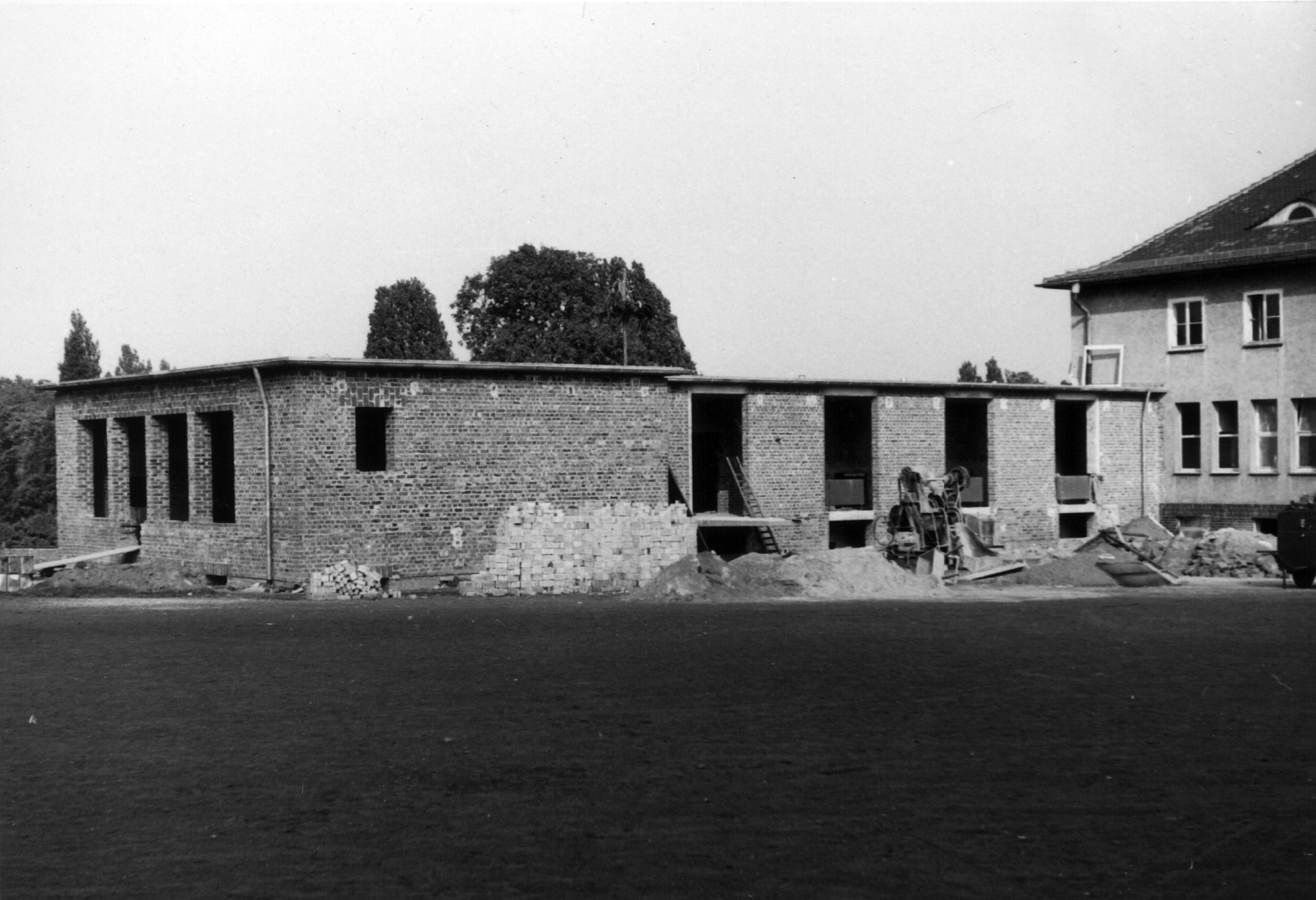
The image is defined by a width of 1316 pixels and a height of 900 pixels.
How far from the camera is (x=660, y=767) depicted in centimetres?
934

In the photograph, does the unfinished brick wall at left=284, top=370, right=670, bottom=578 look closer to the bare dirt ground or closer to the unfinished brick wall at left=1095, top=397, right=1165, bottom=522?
the bare dirt ground

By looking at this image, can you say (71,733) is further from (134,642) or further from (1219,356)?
(1219,356)

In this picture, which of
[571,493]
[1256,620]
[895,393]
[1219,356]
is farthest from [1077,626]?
[1219,356]

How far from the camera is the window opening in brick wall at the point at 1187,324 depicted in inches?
1430

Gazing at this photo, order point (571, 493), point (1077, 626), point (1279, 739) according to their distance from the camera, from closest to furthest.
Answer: point (1279, 739) < point (1077, 626) < point (571, 493)

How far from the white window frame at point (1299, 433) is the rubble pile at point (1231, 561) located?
16.5 feet

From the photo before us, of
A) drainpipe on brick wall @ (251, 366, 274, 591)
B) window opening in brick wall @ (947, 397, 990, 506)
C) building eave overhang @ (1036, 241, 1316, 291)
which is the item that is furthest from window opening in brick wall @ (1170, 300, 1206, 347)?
drainpipe on brick wall @ (251, 366, 274, 591)

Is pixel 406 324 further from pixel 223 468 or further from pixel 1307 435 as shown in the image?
pixel 1307 435

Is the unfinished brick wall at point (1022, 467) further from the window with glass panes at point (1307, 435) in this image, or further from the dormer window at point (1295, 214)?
the dormer window at point (1295, 214)

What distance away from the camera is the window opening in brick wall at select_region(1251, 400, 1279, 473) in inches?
1384

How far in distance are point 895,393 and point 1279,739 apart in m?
22.5

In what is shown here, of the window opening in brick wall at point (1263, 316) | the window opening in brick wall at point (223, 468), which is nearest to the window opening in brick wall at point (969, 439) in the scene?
the window opening in brick wall at point (1263, 316)

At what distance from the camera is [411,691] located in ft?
42.3

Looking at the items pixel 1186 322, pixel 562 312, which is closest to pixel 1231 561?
pixel 1186 322
